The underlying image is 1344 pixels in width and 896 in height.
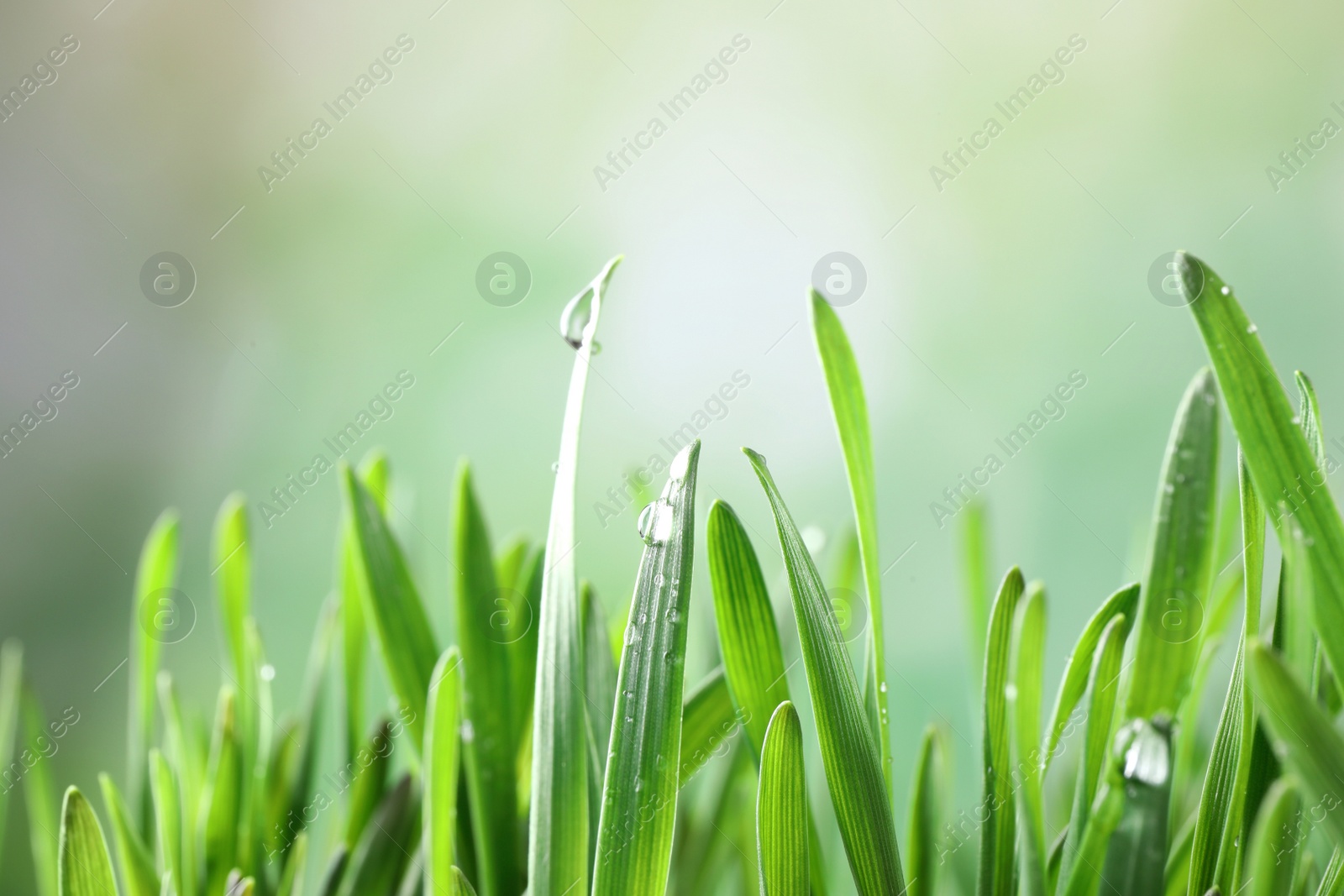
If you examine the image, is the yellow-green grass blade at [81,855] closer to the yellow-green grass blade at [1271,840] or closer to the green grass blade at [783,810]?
the green grass blade at [783,810]

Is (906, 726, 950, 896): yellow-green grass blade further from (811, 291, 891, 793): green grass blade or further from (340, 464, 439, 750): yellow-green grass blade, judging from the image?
(340, 464, 439, 750): yellow-green grass blade

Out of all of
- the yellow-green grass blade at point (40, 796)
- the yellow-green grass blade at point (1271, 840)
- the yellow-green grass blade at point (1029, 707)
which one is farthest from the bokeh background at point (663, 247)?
the yellow-green grass blade at point (1271, 840)

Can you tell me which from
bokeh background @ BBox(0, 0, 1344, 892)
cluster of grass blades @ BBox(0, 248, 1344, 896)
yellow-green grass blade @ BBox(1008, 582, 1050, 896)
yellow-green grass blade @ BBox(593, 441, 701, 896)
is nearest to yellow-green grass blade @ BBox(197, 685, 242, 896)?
cluster of grass blades @ BBox(0, 248, 1344, 896)

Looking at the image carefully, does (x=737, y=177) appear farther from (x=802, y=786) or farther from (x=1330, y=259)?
(x=802, y=786)

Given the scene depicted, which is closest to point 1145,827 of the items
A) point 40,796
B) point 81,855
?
point 81,855

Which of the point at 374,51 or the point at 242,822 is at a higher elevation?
the point at 374,51

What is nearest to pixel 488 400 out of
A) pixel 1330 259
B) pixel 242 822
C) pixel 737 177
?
pixel 737 177
